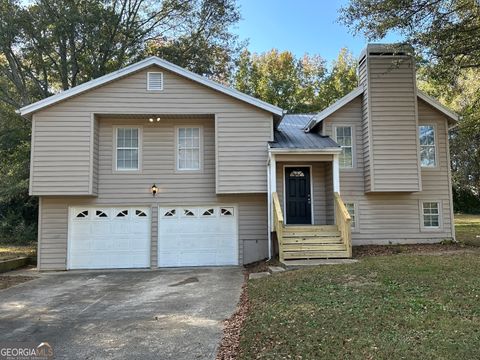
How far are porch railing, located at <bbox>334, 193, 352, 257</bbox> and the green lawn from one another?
1819mm

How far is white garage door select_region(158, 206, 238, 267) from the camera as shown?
13.2 meters

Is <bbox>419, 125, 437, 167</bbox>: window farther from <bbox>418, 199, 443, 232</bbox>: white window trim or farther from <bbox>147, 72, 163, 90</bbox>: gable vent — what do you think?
<bbox>147, 72, 163, 90</bbox>: gable vent

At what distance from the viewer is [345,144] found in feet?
45.8

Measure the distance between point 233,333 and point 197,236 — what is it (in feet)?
25.4

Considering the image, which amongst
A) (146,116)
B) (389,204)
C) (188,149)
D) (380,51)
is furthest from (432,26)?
(146,116)

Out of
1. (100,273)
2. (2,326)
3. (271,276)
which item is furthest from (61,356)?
(100,273)

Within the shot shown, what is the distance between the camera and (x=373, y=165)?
13.1 m

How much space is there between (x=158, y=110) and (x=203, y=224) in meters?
3.96

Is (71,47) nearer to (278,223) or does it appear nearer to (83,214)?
(83,214)

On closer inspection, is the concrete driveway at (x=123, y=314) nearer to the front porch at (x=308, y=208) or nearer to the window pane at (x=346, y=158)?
the front porch at (x=308, y=208)

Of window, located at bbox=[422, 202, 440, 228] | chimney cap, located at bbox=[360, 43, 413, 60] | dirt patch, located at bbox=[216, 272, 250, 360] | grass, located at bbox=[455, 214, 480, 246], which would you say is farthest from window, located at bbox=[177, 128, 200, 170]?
grass, located at bbox=[455, 214, 480, 246]

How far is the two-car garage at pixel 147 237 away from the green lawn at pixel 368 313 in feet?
14.5

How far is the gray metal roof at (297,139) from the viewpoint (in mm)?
12656

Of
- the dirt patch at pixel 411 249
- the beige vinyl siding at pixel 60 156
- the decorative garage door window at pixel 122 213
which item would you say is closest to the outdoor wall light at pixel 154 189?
the decorative garage door window at pixel 122 213
